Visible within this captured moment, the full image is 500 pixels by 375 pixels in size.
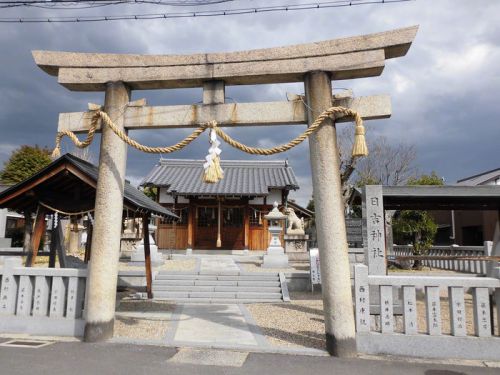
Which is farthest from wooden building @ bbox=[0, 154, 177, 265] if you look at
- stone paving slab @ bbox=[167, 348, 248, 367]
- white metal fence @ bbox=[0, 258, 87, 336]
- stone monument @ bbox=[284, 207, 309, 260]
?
stone monument @ bbox=[284, 207, 309, 260]

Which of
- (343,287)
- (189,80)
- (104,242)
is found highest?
(189,80)

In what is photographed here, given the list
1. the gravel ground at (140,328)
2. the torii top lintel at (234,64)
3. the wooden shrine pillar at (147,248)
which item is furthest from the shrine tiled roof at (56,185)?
the gravel ground at (140,328)

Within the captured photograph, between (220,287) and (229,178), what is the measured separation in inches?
558

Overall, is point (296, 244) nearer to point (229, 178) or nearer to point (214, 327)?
point (229, 178)

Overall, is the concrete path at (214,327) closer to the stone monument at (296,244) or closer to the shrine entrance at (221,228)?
the stone monument at (296,244)

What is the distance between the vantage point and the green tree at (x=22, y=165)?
76.0 feet

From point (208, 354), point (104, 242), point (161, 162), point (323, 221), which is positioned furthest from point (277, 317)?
point (161, 162)

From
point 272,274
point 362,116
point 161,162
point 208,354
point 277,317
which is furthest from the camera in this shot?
point 161,162

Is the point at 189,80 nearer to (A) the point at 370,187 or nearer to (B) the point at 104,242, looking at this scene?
(B) the point at 104,242

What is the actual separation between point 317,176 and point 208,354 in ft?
10.1

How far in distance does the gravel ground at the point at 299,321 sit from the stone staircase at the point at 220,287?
804 mm

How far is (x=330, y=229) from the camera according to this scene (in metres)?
5.19

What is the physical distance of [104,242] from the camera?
18.5 ft

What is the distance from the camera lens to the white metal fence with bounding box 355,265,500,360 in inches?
195
